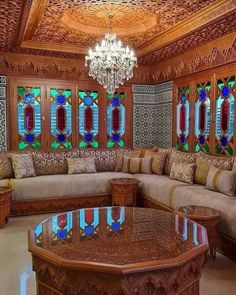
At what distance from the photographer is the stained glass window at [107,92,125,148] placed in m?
6.55

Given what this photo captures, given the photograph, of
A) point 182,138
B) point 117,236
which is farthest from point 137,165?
point 117,236

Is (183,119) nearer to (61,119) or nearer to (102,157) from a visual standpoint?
(102,157)

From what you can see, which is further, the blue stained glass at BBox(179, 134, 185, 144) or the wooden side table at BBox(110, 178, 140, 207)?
the blue stained glass at BBox(179, 134, 185, 144)

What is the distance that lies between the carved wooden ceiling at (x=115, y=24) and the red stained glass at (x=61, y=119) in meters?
1.02

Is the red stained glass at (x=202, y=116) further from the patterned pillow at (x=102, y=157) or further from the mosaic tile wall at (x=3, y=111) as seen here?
the mosaic tile wall at (x=3, y=111)

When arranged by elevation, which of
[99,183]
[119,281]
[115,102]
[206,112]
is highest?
[115,102]

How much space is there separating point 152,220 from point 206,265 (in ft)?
3.30

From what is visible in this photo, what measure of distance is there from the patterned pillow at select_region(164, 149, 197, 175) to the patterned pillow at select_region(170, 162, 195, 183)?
0.39 ft

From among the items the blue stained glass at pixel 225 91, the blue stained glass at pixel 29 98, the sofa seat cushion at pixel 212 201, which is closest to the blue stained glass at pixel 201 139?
the blue stained glass at pixel 225 91

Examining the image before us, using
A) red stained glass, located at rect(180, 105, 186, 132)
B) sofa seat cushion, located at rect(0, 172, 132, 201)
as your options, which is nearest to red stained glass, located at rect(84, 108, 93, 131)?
sofa seat cushion, located at rect(0, 172, 132, 201)

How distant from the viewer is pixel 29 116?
6.00 metres

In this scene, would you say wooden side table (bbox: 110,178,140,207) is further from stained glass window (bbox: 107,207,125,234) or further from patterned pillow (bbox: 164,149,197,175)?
stained glass window (bbox: 107,207,125,234)

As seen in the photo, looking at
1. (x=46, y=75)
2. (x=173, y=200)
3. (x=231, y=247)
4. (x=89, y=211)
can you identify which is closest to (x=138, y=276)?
(x=89, y=211)

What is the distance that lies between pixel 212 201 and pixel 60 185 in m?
2.55
